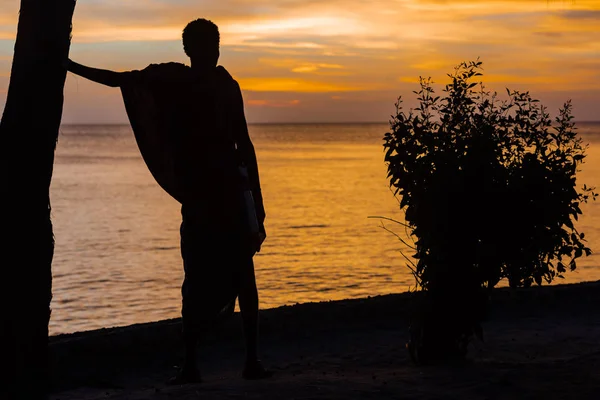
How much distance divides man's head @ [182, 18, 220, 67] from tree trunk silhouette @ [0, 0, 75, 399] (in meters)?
1.26

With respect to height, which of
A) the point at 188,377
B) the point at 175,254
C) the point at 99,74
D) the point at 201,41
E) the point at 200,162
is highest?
the point at 201,41

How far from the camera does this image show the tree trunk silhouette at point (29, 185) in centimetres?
527

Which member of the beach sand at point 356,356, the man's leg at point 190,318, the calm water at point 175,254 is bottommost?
the calm water at point 175,254

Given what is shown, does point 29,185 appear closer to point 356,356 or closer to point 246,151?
point 246,151

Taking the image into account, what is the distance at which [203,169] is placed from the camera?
6.61 metres

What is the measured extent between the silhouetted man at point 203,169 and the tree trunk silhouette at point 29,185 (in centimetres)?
121

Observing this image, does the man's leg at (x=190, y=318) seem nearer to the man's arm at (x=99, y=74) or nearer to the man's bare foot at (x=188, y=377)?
the man's bare foot at (x=188, y=377)

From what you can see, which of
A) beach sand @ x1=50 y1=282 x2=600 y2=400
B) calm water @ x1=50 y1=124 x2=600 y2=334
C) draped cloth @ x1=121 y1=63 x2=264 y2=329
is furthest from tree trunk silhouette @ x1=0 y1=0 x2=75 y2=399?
calm water @ x1=50 y1=124 x2=600 y2=334

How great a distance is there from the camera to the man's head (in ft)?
21.3

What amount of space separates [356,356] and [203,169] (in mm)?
2490

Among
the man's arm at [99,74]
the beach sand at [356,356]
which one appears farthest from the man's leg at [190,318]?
the man's arm at [99,74]

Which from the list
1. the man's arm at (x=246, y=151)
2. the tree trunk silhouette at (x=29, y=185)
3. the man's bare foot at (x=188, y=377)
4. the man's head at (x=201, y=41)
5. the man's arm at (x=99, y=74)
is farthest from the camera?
the man's arm at (x=246, y=151)

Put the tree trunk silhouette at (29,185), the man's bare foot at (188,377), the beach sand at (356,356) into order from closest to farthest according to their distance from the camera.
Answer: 1. the tree trunk silhouette at (29,185)
2. the beach sand at (356,356)
3. the man's bare foot at (188,377)

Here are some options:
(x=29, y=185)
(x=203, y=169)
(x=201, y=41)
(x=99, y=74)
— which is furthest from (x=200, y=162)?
(x=29, y=185)
